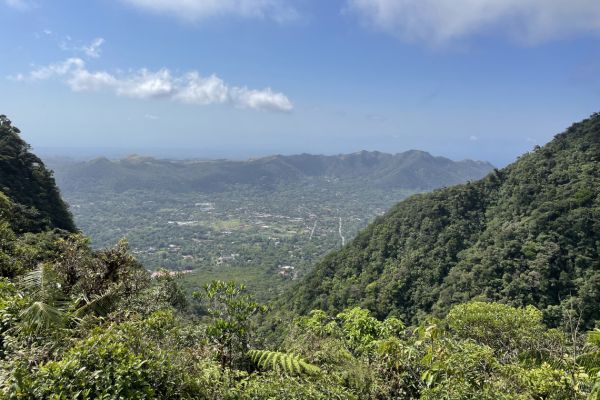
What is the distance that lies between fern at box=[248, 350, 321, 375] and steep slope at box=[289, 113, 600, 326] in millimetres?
22505

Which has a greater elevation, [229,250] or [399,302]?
[399,302]

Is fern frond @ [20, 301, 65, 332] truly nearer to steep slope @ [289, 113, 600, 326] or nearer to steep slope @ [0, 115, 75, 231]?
steep slope @ [0, 115, 75, 231]

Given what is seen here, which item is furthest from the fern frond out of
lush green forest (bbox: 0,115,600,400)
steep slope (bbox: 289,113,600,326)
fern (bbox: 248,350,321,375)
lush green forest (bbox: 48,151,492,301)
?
lush green forest (bbox: 48,151,492,301)

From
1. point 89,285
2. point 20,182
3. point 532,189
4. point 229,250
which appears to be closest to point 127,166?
point 229,250

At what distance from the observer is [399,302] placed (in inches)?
1339

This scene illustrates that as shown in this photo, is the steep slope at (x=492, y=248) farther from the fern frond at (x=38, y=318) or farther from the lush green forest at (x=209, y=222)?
the fern frond at (x=38, y=318)

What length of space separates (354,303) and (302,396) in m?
32.3

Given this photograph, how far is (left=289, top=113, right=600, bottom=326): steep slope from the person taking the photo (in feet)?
89.6

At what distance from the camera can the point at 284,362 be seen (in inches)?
236

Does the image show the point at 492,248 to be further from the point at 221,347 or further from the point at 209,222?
the point at 209,222

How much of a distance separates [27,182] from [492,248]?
38.1 m

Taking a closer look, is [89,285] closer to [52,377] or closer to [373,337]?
[52,377]

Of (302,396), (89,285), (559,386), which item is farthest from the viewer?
(89,285)

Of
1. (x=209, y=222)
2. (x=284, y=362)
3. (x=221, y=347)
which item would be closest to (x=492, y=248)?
(x=284, y=362)
